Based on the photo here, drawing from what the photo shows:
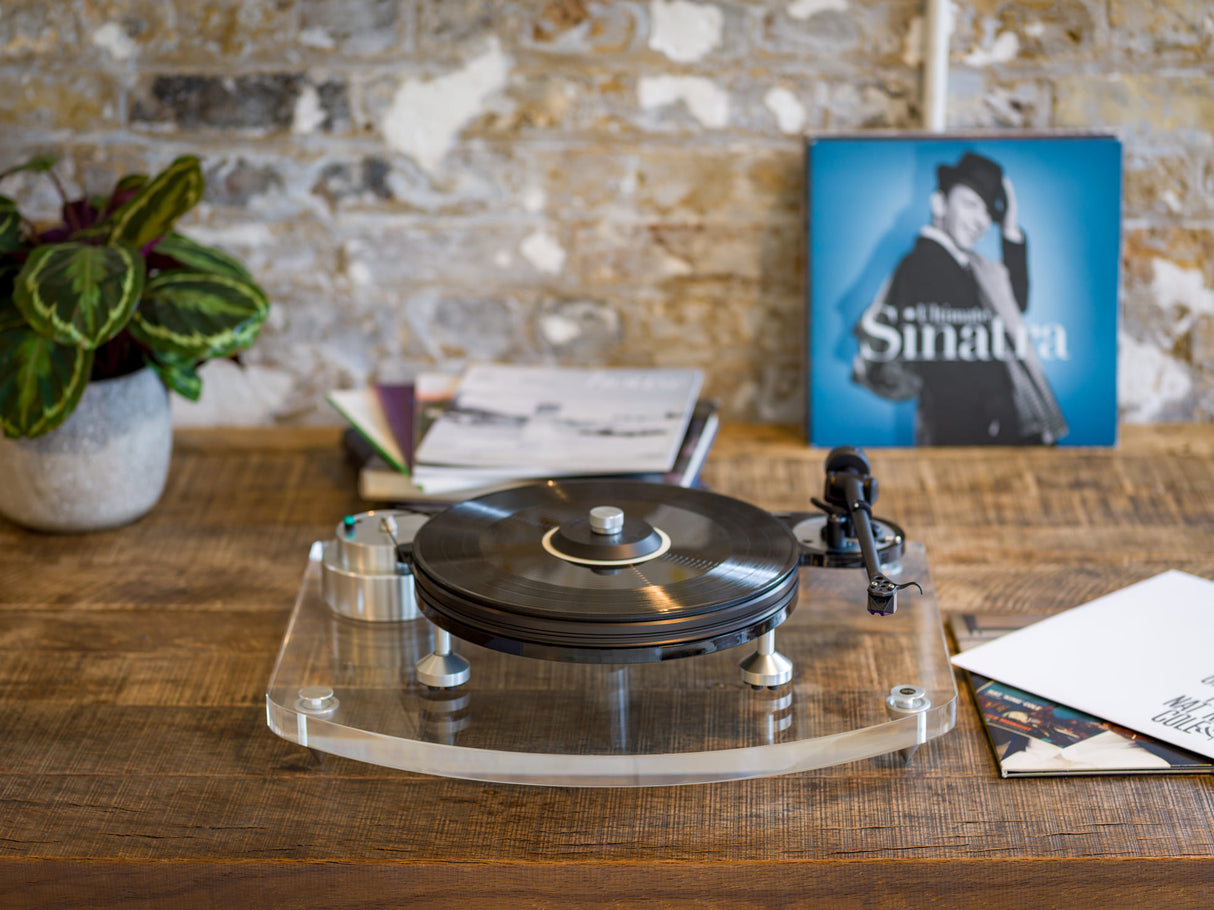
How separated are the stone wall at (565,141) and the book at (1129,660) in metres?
0.65

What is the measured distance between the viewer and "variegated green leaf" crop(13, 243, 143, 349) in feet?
3.69

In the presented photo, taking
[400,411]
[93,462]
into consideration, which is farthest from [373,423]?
[93,462]

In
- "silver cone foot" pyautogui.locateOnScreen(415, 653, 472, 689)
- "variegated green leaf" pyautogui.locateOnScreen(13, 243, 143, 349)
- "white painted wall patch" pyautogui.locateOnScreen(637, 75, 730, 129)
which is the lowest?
"silver cone foot" pyautogui.locateOnScreen(415, 653, 472, 689)

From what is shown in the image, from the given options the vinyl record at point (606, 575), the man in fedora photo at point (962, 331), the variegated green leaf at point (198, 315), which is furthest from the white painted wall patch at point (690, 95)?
the vinyl record at point (606, 575)

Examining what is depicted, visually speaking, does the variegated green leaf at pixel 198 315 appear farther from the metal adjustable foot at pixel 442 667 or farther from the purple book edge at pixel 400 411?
the metal adjustable foot at pixel 442 667

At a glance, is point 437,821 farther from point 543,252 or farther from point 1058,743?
point 543,252

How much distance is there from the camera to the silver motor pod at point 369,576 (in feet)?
3.41

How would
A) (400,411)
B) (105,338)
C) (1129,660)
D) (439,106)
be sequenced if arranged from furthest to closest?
(439,106) < (400,411) < (105,338) < (1129,660)

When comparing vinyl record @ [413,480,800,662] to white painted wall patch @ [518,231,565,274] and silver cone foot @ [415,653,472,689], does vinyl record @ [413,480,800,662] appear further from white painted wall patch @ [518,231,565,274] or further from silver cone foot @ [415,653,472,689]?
white painted wall patch @ [518,231,565,274]

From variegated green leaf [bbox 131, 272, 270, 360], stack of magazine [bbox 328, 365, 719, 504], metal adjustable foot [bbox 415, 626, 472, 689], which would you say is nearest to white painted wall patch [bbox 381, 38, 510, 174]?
stack of magazine [bbox 328, 365, 719, 504]

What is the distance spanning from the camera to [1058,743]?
919mm

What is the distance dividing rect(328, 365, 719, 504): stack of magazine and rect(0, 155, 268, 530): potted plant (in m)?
0.22

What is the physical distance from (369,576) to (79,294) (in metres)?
0.39

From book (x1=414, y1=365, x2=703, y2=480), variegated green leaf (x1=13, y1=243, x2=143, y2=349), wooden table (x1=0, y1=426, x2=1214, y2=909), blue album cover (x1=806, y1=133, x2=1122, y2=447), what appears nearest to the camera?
wooden table (x1=0, y1=426, x2=1214, y2=909)
